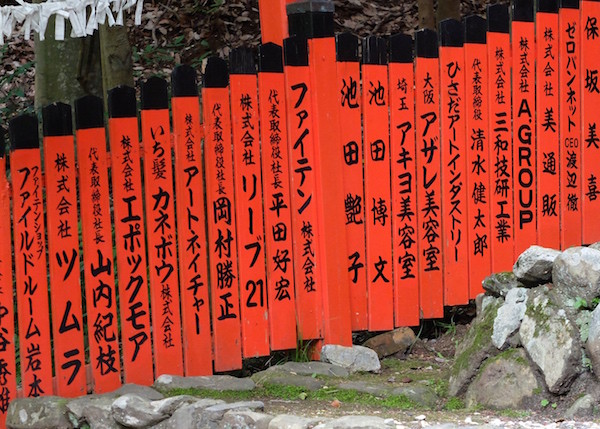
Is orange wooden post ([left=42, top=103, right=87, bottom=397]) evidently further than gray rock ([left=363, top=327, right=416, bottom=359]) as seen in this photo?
No

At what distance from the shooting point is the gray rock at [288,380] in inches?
230

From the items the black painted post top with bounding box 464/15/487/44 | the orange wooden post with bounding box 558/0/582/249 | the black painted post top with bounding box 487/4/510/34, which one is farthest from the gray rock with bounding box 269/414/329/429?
the black painted post top with bounding box 487/4/510/34

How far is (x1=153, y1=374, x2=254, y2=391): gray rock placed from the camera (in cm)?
575

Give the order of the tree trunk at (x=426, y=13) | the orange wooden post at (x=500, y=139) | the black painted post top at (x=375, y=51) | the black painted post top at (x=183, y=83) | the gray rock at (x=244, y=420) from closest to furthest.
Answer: the gray rock at (x=244, y=420), the black painted post top at (x=183, y=83), the black painted post top at (x=375, y=51), the orange wooden post at (x=500, y=139), the tree trunk at (x=426, y=13)

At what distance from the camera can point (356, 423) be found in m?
4.63

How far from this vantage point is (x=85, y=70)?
8586 mm

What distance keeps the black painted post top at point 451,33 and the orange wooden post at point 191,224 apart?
192 cm

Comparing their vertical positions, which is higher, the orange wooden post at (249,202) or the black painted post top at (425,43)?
the black painted post top at (425,43)

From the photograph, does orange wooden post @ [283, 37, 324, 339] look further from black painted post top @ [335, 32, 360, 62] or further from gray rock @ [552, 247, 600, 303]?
gray rock @ [552, 247, 600, 303]

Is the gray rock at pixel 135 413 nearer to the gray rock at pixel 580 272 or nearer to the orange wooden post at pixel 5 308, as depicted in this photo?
the orange wooden post at pixel 5 308

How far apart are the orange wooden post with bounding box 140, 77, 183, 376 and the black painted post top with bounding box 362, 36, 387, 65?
1.50 meters

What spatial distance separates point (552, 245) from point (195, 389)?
3.07m

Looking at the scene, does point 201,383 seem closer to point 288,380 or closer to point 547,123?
point 288,380

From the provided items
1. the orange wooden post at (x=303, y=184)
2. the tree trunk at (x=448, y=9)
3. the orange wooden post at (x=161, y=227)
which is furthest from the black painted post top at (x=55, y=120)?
the tree trunk at (x=448, y=9)
